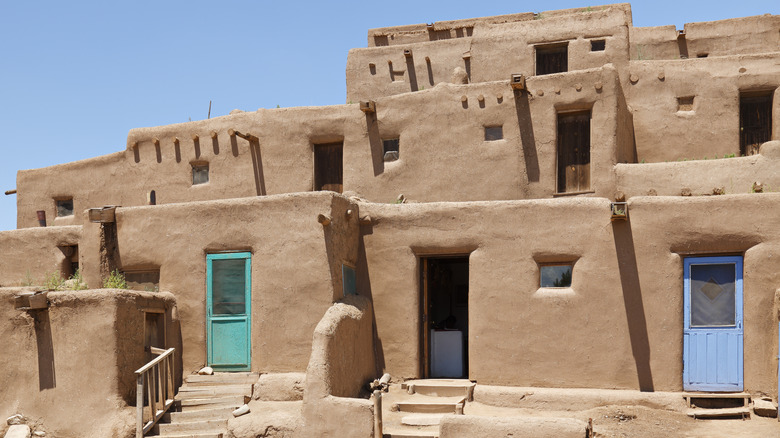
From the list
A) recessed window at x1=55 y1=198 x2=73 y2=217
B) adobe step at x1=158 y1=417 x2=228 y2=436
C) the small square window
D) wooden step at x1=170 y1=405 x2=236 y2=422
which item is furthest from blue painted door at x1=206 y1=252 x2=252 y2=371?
recessed window at x1=55 y1=198 x2=73 y2=217

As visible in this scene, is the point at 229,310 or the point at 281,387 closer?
the point at 281,387

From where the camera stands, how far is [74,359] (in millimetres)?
13242

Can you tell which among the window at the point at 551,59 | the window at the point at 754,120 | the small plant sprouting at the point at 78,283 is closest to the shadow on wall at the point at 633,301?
the window at the point at 754,120

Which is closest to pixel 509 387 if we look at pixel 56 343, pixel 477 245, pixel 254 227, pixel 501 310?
pixel 501 310

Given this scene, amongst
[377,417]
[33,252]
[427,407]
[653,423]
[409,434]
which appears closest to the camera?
[377,417]

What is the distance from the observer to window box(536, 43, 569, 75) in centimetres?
1977

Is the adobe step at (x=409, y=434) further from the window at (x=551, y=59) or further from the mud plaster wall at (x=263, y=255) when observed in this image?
the window at (x=551, y=59)

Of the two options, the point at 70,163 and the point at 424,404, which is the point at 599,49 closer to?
the point at 424,404

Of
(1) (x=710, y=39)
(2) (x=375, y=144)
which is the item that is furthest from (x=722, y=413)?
(1) (x=710, y=39)

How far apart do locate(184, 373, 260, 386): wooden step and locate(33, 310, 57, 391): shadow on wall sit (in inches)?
83.4

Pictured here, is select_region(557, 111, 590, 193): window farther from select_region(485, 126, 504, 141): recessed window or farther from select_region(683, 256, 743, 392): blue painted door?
select_region(683, 256, 743, 392): blue painted door

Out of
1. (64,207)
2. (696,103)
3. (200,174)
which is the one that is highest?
(696,103)

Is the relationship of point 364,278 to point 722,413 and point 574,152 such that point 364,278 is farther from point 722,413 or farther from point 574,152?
→ point 722,413

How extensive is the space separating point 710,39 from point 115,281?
15.1 m
